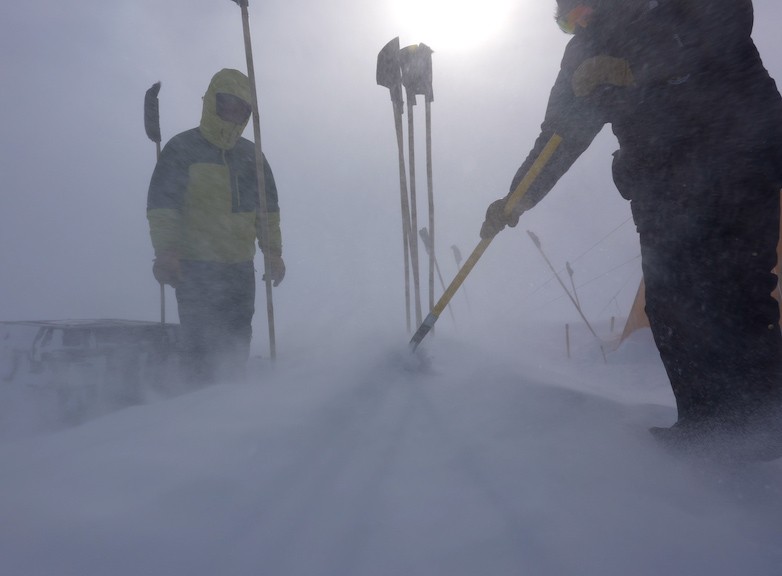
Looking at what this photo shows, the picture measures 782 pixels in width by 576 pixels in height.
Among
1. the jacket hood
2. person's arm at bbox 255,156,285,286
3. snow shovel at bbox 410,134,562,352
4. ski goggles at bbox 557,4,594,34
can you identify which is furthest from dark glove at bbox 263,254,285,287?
ski goggles at bbox 557,4,594,34

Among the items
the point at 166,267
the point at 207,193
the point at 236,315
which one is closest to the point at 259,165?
the point at 207,193

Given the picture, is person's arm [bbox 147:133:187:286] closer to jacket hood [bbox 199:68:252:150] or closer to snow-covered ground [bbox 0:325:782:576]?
jacket hood [bbox 199:68:252:150]

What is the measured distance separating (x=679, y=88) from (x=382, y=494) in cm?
123

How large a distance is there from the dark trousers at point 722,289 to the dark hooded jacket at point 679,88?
51mm

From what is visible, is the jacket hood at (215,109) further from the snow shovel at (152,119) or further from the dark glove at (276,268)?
the snow shovel at (152,119)

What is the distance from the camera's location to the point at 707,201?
1115 millimetres

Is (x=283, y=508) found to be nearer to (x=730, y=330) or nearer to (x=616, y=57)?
(x=730, y=330)

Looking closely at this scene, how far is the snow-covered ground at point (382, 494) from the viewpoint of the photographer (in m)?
0.72

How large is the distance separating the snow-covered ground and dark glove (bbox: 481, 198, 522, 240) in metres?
0.70

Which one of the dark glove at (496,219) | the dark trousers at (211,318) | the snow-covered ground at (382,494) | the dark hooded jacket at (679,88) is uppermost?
the dark hooded jacket at (679,88)

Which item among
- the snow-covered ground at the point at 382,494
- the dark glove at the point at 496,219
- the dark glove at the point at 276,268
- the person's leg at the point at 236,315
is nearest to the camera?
the snow-covered ground at the point at 382,494

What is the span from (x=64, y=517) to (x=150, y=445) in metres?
0.28

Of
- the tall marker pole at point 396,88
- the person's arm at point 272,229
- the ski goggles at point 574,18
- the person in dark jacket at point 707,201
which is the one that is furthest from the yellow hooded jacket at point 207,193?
the person in dark jacket at point 707,201

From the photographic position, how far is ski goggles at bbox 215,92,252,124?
248 cm
